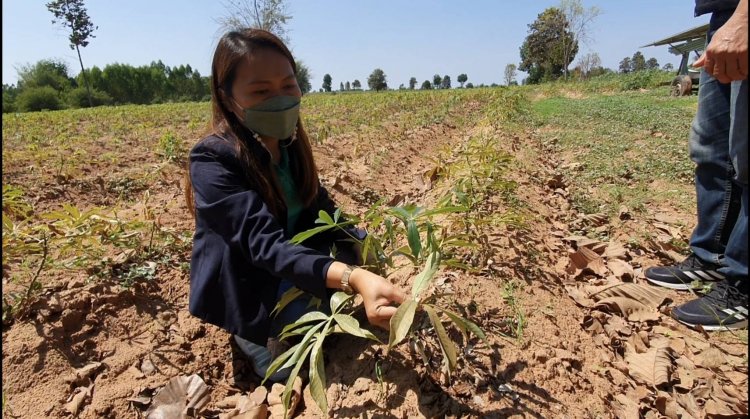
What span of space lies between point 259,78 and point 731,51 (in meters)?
1.55

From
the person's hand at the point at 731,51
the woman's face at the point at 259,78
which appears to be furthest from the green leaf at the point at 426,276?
the person's hand at the point at 731,51

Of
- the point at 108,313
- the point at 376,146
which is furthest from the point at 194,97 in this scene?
the point at 108,313

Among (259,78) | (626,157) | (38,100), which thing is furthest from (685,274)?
(38,100)

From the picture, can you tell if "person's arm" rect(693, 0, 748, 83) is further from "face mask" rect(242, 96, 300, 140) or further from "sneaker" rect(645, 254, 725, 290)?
"face mask" rect(242, 96, 300, 140)

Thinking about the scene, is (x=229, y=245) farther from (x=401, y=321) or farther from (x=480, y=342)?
(x=480, y=342)

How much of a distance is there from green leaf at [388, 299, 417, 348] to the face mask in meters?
0.95

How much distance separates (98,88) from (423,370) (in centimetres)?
4786

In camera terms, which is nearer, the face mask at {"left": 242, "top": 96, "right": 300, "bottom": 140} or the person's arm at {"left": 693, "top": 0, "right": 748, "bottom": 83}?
the person's arm at {"left": 693, "top": 0, "right": 748, "bottom": 83}

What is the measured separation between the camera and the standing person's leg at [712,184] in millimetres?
1688

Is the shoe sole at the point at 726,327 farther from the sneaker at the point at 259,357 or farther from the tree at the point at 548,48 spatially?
the tree at the point at 548,48

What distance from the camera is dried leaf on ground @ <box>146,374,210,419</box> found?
1488 mm

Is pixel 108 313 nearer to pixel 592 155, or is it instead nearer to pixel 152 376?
pixel 152 376

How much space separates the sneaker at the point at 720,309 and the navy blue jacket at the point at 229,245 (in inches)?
53.6

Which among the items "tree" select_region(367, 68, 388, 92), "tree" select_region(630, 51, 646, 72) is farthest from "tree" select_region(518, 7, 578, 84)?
"tree" select_region(367, 68, 388, 92)
